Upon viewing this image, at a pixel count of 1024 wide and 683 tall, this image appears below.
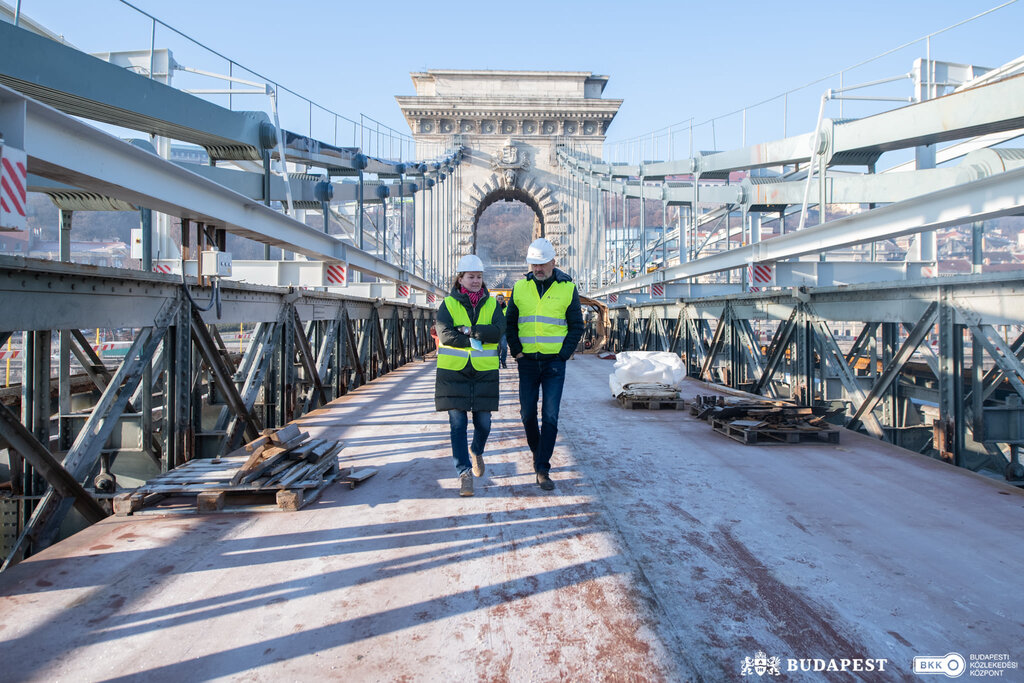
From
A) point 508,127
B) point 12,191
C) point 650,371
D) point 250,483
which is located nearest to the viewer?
point 12,191

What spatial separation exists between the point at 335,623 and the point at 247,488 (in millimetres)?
1681

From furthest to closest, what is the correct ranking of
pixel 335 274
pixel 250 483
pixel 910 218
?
pixel 335 274, pixel 910 218, pixel 250 483

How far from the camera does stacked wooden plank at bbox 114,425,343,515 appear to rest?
393 cm

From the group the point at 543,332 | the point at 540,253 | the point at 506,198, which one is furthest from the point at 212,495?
the point at 506,198

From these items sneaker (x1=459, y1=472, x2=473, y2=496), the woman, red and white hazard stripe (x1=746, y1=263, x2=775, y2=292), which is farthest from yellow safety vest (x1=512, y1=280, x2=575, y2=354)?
red and white hazard stripe (x1=746, y1=263, x2=775, y2=292)

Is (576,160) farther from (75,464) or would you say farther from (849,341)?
(75,464)

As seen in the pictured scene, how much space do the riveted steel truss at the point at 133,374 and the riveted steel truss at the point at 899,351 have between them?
655 centimetres

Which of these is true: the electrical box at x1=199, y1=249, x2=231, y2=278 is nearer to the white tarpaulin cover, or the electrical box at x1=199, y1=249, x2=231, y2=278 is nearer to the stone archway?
the white tarpaulin cover

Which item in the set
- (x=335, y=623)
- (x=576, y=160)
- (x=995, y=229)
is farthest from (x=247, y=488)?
(x=995, y=229)

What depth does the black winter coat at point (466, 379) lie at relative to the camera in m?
4.38

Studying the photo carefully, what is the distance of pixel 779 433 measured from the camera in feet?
20.2

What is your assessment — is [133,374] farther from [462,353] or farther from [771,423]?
[771,423]

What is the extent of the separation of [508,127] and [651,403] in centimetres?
3780

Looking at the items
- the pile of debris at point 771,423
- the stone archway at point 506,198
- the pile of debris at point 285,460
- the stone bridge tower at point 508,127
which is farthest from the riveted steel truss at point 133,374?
the stone archway at point 506,198
